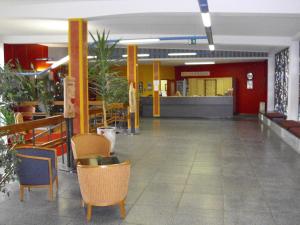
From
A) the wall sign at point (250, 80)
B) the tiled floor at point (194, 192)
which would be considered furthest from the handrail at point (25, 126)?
the wall sign at point (250, 80)

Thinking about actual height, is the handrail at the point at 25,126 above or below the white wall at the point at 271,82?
below

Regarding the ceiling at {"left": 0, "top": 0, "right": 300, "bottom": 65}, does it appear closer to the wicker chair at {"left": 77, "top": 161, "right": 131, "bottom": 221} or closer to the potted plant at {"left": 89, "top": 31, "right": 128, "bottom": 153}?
the potted plant at {"left": 89, "top": 31, "right": 128, "bottom": 153}

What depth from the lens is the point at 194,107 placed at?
15.0 metres

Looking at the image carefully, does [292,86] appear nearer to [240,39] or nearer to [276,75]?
[240,39]

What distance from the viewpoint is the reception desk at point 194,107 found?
1467 centimetres

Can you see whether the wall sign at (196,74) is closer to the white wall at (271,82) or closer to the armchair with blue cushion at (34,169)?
the white wall at (271,82)

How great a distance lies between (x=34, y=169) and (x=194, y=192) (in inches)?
80.1

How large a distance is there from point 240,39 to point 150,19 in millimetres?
3768

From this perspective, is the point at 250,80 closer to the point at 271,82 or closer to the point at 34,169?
the point at 271,82

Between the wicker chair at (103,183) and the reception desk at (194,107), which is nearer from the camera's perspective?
the wicker chair at (103,183)

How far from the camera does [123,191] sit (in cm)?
342

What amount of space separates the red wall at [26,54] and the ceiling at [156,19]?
1.01 m

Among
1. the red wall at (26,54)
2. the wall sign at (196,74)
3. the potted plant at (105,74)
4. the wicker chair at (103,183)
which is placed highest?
the red wall at (26,54)

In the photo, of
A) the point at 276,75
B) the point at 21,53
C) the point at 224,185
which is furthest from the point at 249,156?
the point at 21,53
